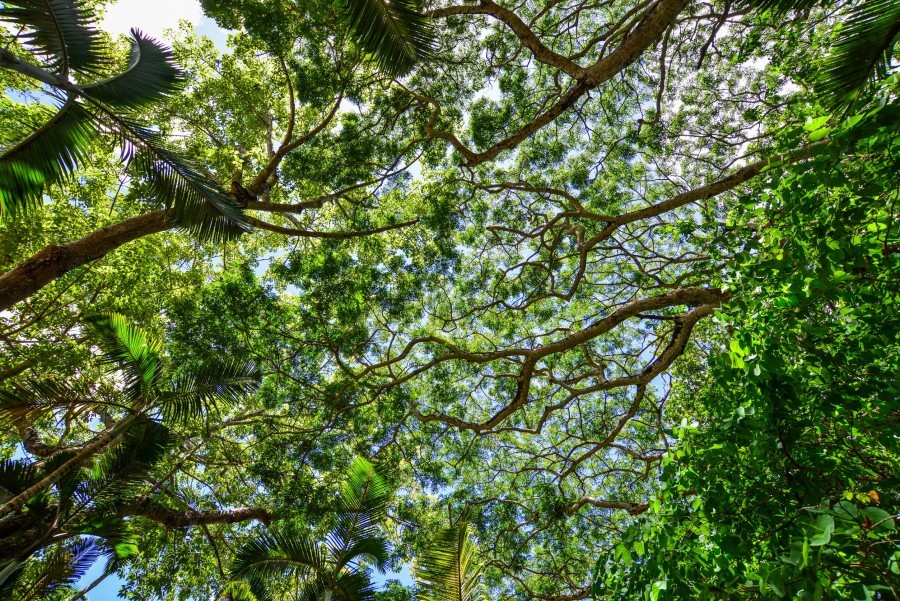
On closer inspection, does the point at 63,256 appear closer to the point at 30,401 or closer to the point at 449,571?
the point at 30,401

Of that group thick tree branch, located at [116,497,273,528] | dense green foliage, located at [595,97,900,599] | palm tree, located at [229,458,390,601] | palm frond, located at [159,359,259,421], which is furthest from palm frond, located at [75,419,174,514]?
dense green foliage, located at [595,97,900,599]

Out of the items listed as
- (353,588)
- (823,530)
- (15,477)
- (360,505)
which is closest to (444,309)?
(360,505)

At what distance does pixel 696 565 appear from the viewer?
221cm

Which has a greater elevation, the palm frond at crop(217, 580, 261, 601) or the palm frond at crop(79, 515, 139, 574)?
the palm frond at crop(79, 515, 139, 574)

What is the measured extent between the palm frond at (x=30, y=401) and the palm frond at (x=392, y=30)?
5.37 meters

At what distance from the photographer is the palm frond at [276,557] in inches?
240

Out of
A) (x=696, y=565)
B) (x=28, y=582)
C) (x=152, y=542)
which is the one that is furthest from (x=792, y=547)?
(x=28, y=582)

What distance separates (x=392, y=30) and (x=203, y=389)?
5007 mm

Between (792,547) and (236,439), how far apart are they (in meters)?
10.5

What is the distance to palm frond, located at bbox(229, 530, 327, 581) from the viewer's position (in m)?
6.10

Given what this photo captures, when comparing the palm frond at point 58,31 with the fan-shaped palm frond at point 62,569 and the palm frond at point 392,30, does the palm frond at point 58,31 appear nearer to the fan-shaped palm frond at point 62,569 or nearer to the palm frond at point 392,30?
the palm frond at point 392,30

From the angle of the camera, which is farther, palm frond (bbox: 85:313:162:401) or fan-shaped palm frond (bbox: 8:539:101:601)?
fan-shaped palm frond (bbox: 8:539:101:601)

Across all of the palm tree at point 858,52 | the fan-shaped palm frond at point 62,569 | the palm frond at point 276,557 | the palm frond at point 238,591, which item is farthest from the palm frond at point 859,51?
the fan-shaped palm frond at point 62,569

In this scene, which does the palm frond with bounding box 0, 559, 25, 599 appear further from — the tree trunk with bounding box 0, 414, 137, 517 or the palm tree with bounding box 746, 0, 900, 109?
the palm tree with bounding box 746, 0, 900, 109
